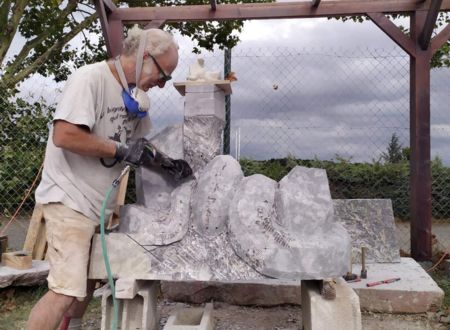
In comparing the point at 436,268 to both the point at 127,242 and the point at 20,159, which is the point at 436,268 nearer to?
the point at 127,242

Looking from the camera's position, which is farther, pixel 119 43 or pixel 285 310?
pixel 119 43

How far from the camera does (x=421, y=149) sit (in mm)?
4867

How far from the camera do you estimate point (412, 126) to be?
4.95 meters

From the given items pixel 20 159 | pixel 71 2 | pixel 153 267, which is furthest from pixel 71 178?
pixel 71 2

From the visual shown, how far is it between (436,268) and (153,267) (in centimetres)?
342

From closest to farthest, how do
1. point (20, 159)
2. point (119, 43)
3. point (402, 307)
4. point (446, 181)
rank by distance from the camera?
point (402, 307), point (119, 43), point (20, 159), point (446, 181)

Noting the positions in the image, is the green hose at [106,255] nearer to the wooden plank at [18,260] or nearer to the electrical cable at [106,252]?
the electrical cable at [106,252]

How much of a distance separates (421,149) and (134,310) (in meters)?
3.44

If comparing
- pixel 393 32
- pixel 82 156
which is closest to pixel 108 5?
pixel 393 32

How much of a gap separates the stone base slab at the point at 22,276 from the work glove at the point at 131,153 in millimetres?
2349

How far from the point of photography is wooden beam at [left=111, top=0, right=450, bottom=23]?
4.87 m

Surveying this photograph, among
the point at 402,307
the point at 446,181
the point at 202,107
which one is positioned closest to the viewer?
the point at 202,107

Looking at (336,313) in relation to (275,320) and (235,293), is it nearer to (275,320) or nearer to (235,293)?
(275,320)

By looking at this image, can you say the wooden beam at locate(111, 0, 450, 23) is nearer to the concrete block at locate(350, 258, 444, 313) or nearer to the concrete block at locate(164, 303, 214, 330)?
the concrete block at locate(350, 258, 444, 313)
